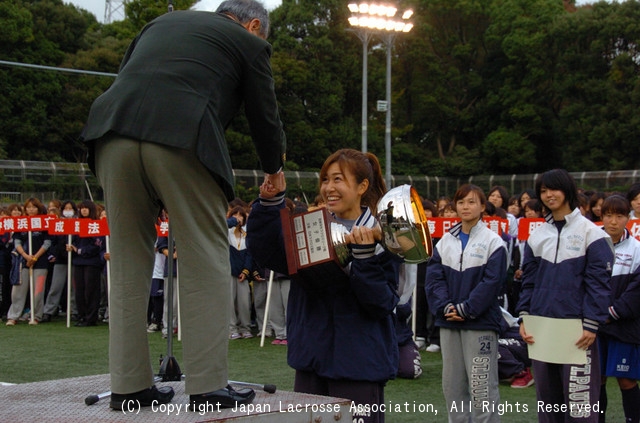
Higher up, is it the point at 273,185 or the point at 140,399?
the point at 273,185

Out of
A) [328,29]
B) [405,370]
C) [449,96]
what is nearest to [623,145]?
[449,96]

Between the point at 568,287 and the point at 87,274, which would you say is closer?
the point at 568,287

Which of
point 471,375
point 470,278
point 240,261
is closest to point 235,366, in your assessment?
point 240,261

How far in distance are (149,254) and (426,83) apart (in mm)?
50834

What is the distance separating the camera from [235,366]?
9.77 metres

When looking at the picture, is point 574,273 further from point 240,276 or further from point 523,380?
point 240,276

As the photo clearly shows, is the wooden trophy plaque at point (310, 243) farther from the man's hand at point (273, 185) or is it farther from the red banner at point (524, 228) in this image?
the red banner at point (524, 228)

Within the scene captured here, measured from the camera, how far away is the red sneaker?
8.59 metres

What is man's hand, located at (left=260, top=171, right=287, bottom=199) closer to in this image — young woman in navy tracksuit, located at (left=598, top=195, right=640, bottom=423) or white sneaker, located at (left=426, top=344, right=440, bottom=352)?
young woman in navy tracksuit, located at (left=598, top=195, right=640, bottom=423)

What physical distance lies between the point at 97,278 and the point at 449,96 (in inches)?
1633

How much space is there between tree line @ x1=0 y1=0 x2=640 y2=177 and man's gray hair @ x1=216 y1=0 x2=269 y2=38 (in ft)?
122

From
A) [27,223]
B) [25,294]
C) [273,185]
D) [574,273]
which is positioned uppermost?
[273,185]

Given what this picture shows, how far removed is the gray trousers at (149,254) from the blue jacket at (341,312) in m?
0.56

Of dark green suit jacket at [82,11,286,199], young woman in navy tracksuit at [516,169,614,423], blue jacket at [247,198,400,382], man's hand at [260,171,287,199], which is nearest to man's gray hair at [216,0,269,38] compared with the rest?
dark green suit jacket at [82,11,286,199]
